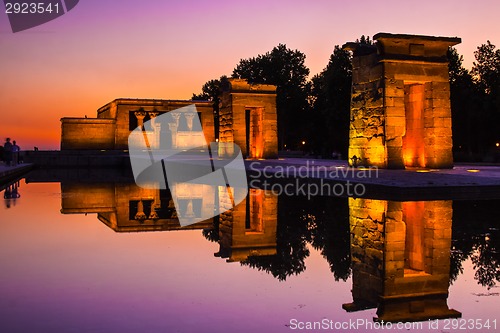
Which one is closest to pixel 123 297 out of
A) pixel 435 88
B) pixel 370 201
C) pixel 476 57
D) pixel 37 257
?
pixel 37 257

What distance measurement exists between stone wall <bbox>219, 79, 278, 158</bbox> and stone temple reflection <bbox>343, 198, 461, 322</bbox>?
19.6 meters

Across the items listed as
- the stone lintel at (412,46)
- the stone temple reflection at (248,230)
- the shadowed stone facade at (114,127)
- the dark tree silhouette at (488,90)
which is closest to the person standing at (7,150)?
the stone temple reflection at (248,230)

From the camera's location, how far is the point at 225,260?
6.23 m

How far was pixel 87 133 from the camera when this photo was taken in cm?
4506

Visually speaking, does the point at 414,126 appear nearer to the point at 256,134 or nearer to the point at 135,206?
the point at 135,206

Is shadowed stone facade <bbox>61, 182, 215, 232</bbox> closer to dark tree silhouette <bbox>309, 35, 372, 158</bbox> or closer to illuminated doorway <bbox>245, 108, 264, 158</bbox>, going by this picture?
illuminated doorway <bbox>245, 108, 264, 158</bbox>

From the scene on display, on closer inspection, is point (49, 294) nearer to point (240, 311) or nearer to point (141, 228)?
point (240, 311)

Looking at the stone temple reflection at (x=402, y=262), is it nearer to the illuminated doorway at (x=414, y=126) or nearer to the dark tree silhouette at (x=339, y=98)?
the illuminated doorway at (x=414, y=126)

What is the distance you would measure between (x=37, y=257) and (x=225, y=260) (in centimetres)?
226

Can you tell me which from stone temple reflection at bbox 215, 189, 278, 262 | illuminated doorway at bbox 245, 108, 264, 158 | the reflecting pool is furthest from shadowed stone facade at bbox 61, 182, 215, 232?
illuminated doorway at bbox 245, 108, 264, 158

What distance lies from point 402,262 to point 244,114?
23.9m

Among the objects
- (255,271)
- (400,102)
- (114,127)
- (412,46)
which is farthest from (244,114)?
(255,271)

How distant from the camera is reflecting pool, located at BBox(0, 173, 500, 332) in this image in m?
3.97

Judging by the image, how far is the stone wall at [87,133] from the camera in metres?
44.6
